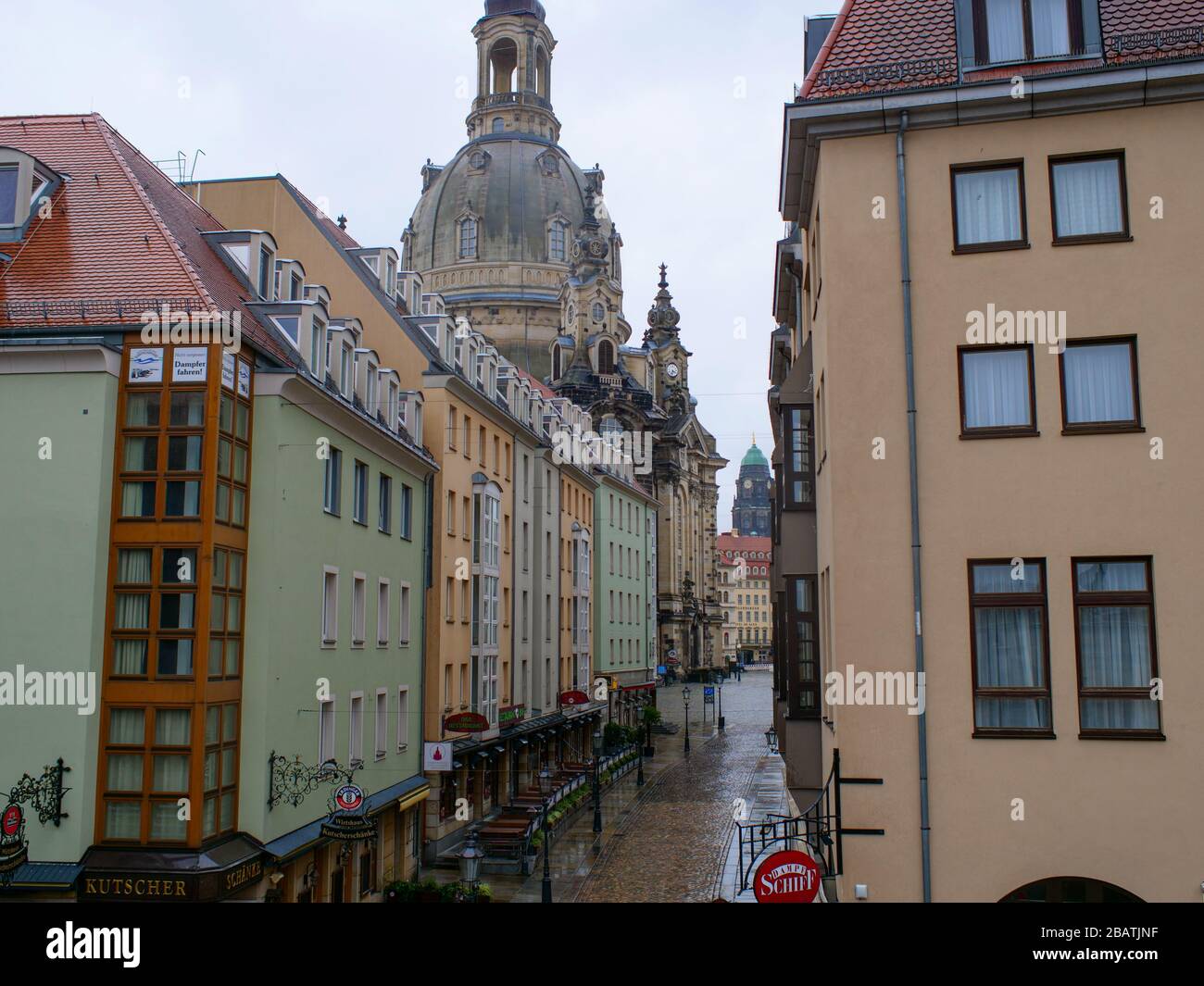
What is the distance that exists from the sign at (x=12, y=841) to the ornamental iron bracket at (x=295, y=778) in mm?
4175

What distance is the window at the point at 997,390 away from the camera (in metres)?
13.5

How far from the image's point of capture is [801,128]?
1434 centimetres

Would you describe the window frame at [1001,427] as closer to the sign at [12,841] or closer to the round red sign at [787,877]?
the round red sign at [787,877]

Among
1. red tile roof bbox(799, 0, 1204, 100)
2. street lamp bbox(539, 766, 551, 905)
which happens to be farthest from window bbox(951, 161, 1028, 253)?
street lamp bbox(539, 766, 551, 905)

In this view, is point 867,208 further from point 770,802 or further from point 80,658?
point 770,802

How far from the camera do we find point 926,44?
14.4 m

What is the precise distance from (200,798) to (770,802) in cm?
2710

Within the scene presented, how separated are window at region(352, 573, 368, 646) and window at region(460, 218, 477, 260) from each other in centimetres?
8533

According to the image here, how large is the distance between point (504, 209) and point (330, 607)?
89205mm

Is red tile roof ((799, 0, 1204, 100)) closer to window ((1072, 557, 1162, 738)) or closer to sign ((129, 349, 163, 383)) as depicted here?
window ((1072, 557, 1162, 738))

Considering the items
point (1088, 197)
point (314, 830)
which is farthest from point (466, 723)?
point (1088, 197)

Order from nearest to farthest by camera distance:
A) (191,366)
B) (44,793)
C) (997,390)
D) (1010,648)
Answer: (1010,648), (997,390), (44,793), (191,366)

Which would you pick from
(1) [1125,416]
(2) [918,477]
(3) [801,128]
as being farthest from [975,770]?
(3) [801,128]

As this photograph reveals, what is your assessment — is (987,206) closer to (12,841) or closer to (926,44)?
(926,44)
